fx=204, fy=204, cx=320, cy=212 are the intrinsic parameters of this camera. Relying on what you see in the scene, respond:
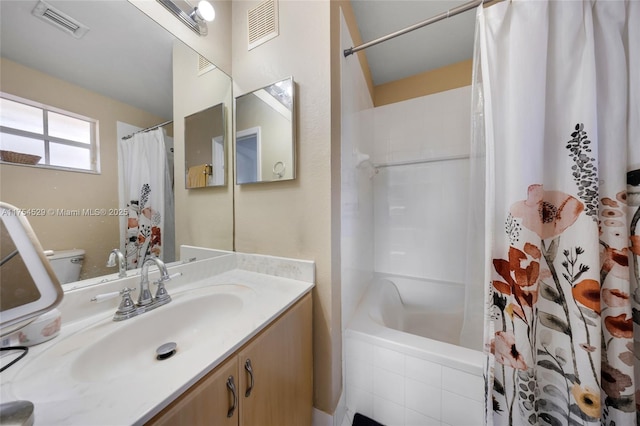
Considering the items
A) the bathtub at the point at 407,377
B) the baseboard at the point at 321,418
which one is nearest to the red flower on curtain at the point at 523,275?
the bathtub at the point at 407,377

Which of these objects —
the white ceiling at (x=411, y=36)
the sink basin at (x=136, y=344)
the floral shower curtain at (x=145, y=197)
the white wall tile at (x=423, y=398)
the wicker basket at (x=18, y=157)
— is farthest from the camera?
the white ceiling at (x=411, y=36)

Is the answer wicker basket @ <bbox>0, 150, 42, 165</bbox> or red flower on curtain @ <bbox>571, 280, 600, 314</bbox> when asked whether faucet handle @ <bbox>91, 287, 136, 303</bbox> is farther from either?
red flower on curtain @ <bbox>571, 280, 600, 314</bbox>

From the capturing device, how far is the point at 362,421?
3.29 ft

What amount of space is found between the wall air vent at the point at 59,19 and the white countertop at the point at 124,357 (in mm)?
837

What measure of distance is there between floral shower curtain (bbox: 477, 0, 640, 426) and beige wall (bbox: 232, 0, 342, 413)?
636 mm

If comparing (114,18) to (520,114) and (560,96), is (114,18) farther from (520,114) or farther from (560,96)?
(560,96)

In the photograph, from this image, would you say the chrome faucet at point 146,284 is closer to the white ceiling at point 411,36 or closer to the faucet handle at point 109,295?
the faucet handle at point 109,295

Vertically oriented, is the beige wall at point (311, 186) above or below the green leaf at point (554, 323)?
above

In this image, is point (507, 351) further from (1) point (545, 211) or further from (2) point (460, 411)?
(1) point (545, 211)

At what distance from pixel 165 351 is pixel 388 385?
37.6 inches

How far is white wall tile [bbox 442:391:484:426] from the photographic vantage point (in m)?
0.81

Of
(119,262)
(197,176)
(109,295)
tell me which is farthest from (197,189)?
(109,295)

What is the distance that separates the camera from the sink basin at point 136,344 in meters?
0.44

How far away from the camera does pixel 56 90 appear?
2.05 feet
